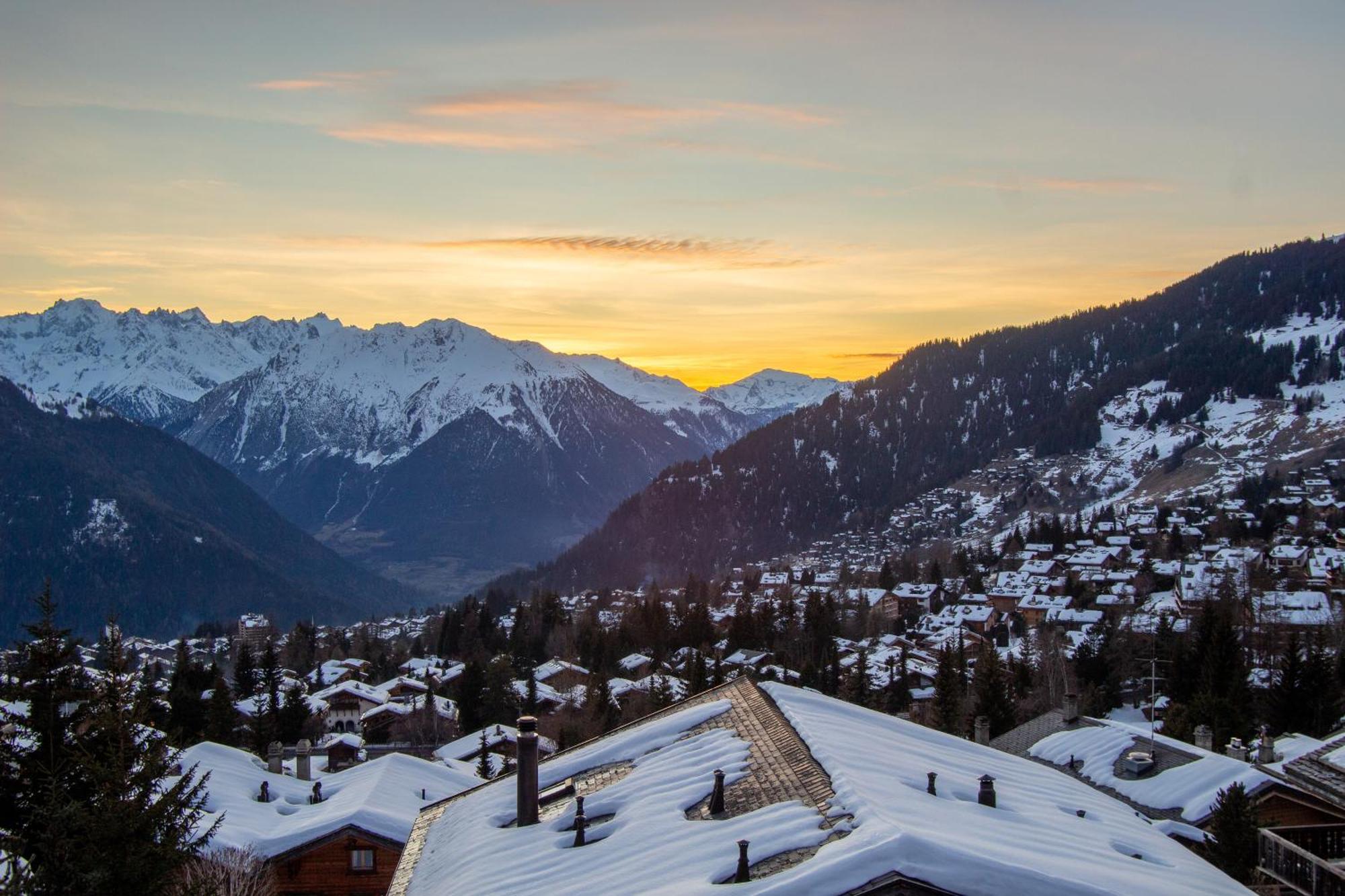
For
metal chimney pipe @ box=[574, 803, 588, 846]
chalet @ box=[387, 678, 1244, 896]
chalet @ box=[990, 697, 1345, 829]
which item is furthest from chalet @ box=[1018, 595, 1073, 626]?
metal chimney pipe @ box=[574, 803, 588, 846]

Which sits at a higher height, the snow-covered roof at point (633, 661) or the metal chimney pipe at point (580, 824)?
the metal chimney pipe at point (580, 824)

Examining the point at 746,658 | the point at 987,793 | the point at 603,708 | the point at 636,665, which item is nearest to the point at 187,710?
the point at 603,708

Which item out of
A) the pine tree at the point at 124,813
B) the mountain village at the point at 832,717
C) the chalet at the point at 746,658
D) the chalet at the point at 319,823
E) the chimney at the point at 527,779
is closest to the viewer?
the pine tree at the point at 124,813

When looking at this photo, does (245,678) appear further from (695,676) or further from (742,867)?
(742,867)

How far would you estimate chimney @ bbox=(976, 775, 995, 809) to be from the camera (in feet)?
52.3

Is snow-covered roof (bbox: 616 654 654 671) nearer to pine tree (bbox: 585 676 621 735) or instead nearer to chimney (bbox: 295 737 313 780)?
pine tree (bbox: 585 676 621 735)

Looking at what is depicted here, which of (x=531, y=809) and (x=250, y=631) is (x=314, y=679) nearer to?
(x=250, y=631)

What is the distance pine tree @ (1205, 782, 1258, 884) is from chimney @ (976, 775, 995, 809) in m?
10.5

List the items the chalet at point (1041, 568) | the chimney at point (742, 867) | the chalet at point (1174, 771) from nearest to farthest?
the chimney at point (742, 867) < the chalet at point (1174, 771) < the chalet at point (1041, 568)

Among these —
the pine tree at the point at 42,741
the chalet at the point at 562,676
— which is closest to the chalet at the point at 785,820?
the pine tree at the point at 42,741

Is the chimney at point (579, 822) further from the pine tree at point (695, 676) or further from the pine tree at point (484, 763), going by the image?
the pine tree at point (695, 676)

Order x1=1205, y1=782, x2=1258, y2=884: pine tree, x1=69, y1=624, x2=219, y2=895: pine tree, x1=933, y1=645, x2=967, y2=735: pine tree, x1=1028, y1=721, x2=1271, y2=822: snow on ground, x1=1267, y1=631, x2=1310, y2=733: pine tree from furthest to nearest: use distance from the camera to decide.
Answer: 1. x1=933, y1=645, x2=967, y2=735: pine tree
2. x1=1267, y1=631, x2=1310, y2=733: pine tree
3. x1=1028, y1=721, x2=1271, y2=822: snow on ground
4. x1=1205, y1=782, x2=1258, y2=884: pine tree
5. x1=69, y1=624, x2=219, y2=895: pine tree

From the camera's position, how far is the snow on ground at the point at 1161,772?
2798 centimetres

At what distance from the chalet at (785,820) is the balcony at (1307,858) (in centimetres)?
156
